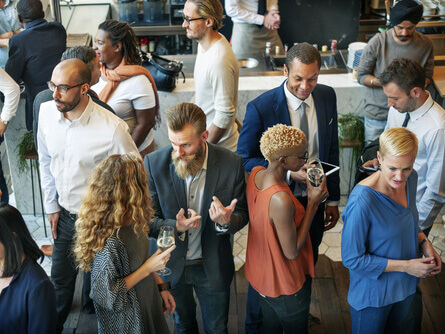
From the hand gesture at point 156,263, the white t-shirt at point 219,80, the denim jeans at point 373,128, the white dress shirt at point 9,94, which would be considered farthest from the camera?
the denim jeans at point 373,128

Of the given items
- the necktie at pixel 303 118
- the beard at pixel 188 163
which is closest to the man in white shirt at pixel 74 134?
the beard at pixel 188 163

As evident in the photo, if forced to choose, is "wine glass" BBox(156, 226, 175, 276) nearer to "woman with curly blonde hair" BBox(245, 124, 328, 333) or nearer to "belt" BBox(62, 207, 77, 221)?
"woman with curly blonde hair" BBox(245, 124, 328, 333)

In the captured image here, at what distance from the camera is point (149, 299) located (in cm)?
265

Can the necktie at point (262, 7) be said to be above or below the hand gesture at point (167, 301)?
above

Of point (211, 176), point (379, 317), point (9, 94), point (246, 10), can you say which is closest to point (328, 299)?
point (379, 317)

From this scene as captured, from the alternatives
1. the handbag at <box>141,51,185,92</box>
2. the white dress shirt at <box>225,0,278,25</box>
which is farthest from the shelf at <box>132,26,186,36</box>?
the handbag at <box>141,51,185,92</box>

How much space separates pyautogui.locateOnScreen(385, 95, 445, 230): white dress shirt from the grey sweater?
3.38ft

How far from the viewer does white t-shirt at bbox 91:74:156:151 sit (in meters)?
3.61

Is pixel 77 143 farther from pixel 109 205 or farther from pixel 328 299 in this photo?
pixel 328 299

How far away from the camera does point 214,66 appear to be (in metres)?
3.55

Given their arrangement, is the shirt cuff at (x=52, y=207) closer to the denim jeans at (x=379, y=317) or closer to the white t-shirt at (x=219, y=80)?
the white t-shirt at (x=219, y=80)

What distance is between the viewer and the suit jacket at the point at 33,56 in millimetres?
4324

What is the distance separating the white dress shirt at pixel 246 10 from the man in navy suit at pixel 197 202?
339 centimetres

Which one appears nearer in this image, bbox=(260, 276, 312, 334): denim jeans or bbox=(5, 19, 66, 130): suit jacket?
bbox=(260, 276, 312, 334): denim jeans
